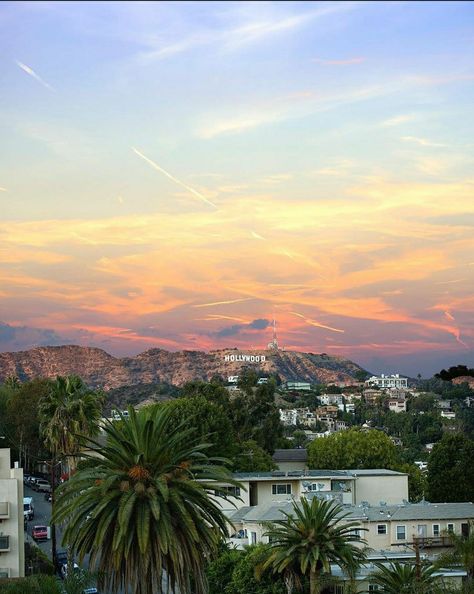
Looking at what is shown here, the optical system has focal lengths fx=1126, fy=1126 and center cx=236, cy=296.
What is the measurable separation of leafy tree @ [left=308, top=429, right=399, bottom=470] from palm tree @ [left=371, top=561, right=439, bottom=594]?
5290 cm

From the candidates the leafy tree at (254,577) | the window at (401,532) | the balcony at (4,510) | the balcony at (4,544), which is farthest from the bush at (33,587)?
the window at (401,532)

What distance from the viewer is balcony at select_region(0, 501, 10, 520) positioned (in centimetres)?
6175

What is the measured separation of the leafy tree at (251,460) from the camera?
10388 cm

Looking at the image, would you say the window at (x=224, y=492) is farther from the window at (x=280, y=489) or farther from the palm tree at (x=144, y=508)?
the window at (x=280, y=489)

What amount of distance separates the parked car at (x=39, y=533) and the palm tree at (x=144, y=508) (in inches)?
1991

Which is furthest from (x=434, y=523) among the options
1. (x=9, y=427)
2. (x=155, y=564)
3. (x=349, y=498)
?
A: (x=9, y=427)

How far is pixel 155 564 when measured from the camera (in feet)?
125

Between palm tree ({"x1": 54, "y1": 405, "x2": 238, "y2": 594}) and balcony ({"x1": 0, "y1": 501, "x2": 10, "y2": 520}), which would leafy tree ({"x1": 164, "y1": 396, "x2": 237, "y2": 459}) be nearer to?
balcony ({"x1": 0, "y1": 501, "x2": 10, "y2": 520})

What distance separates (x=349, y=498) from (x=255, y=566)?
1169 inches

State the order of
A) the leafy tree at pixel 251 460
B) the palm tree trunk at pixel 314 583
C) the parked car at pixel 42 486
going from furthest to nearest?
1. the parked car at pixel 42 486
2. the leafy tree at pixel 251 460
3. the palm tree trunk at pixel 314 583

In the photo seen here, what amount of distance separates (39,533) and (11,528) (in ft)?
89.6

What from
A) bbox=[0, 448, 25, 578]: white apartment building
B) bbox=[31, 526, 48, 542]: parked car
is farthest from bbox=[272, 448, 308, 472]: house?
bbox=[0, 448, 25, 578]: white apartment building

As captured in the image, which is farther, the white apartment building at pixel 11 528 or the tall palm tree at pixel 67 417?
the tall palm tree at pixel 67 417

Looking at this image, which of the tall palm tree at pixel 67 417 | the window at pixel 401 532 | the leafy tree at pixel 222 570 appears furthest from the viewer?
the tall palm tree at pixel 67 417
